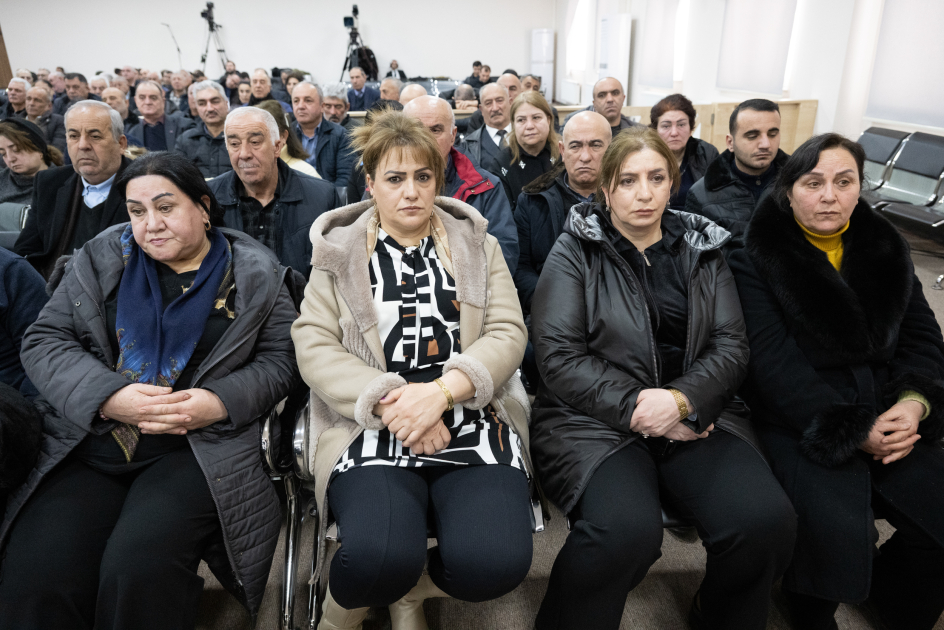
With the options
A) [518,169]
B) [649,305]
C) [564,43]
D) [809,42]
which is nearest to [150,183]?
[649,305]

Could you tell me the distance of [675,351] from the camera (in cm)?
158

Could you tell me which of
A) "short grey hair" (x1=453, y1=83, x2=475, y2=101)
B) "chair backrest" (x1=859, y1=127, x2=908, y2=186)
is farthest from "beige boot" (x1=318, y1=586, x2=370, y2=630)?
"short grey hair" (x1=453, y1=83, x2=475, y2=101)

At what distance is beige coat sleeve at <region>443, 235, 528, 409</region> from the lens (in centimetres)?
141

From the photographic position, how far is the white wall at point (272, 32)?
13461 mm

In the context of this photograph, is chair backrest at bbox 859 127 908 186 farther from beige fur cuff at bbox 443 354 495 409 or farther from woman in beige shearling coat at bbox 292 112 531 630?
beige fur cuff at bbox 443 354 495 409

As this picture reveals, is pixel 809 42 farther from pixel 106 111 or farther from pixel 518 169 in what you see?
pixel 106 111

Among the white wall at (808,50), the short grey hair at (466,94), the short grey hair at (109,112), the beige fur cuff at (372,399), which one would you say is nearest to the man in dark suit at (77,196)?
the short grey hair at (109,112)

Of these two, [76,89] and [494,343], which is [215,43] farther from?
[494,343]

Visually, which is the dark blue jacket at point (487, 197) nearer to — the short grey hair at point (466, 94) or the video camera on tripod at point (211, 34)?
the short grey hair at point (466, 94)

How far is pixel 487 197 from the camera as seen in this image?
2410mm

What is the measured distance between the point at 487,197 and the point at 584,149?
0.44m

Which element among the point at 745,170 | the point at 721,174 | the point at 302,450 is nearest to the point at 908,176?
the point at 745,170

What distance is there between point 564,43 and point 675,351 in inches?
521

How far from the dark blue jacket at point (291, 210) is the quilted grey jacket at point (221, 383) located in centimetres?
70
